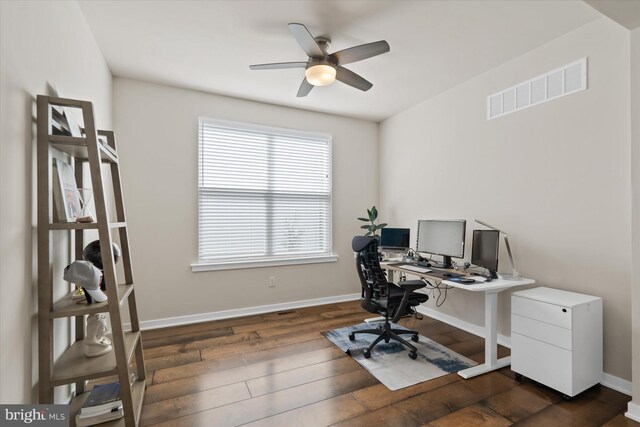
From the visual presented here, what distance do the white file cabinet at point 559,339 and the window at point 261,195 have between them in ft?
8.29

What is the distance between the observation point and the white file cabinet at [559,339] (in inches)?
79.3

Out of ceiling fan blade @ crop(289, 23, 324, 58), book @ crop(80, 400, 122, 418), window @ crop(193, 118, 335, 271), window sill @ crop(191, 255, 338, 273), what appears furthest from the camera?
window @ crop(193, 118, 335, 271)

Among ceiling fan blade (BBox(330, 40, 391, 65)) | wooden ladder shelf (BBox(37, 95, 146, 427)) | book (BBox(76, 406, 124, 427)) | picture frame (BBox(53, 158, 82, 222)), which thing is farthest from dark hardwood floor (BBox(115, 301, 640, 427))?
ceiling fan blade (BBox(330, 40, 391, 65))

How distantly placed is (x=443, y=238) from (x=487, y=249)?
55 centimetres

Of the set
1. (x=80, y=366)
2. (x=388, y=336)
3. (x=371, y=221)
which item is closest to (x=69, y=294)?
(x=80, y=366)

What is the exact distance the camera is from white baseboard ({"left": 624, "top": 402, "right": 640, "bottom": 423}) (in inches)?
72.2

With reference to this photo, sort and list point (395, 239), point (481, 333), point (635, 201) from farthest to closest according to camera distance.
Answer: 1. point (395, 239)
2. point (481, 333)
3. point (635, 201)

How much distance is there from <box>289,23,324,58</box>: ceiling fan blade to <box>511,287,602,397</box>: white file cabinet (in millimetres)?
2500

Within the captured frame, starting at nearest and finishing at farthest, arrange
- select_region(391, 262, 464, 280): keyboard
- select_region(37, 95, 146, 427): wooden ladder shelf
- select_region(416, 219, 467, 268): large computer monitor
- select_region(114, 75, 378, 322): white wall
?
1. select_region(37, 95, 146, 427): wooden ladder shelf
2. select_region(391, 262, 464, 280): keyboard
3. select_region(416, 219, 467, 268): large computer monitor
4. select_region(114, 75, 378, 322): white wall

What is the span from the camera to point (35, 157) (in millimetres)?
1487

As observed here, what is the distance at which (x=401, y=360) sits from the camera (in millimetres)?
2619

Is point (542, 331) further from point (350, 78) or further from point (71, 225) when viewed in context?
point (71, 225)

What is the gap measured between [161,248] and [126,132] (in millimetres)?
1345

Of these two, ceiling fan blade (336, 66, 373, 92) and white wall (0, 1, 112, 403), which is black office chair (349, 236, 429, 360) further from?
white wall (0, 1, 112, 403)
